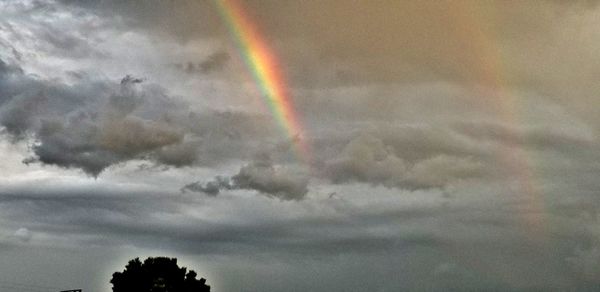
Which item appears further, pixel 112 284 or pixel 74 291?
pixel 112 284

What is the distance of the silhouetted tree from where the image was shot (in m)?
186

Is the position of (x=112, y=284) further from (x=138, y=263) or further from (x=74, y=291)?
(x=74, y=291)

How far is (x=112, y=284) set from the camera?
18762 centimetres

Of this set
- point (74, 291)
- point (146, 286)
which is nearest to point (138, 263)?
point (146, 286)

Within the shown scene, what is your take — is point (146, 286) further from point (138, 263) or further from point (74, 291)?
point (74, 291)

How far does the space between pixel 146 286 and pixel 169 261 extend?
232 inches

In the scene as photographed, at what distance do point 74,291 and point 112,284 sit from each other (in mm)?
24260

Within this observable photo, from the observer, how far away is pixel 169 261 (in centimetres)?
18850

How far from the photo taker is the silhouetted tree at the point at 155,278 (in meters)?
186

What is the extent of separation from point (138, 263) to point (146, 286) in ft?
14.5

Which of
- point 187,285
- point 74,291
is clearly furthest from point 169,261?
point 74,291

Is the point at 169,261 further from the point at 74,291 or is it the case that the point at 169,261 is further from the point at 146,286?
the point at 74,291

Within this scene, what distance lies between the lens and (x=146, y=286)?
611 feet

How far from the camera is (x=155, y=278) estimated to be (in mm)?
187250
